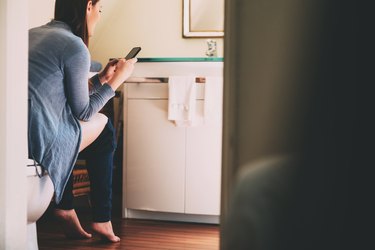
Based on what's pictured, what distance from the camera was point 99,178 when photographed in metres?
1.74

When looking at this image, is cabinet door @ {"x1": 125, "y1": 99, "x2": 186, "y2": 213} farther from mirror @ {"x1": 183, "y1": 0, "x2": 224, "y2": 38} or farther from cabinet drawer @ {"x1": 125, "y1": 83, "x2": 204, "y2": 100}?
mirror @ {"x1": 183, "y1": 0, "x2": 224, "y2": 38}

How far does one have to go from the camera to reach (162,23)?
2695mm

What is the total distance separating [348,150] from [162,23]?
2.48 metres

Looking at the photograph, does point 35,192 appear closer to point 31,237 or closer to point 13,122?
point 31,237

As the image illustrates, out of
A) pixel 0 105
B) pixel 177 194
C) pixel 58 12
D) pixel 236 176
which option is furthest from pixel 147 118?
pixel 236 176

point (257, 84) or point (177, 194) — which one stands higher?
point (257, 84)

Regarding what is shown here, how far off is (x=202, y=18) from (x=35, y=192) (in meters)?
1.73

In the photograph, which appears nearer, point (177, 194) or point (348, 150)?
point (348, 150)

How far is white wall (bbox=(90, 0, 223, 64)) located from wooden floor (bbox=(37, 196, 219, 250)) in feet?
3.36

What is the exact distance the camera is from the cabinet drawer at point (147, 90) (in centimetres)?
215

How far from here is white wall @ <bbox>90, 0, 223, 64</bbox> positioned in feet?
8.79

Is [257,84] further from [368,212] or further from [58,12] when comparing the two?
[58,12]

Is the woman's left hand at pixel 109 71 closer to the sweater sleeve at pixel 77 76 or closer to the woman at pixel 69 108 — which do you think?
the woman at pixel 69 108

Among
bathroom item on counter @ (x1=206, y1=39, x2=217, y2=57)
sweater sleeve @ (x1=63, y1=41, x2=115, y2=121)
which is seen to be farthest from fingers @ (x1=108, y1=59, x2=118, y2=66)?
bathroom item on counter @ (x1=206, y1=39, x2=217, y2=57)
